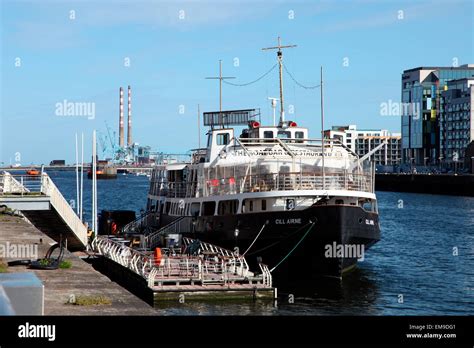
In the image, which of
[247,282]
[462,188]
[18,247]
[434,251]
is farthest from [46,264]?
[462,188]

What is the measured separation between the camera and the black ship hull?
125 ft

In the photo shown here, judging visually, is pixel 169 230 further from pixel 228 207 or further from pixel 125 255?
pixel 125 255

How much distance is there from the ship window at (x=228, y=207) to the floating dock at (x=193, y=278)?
4331 millimetres

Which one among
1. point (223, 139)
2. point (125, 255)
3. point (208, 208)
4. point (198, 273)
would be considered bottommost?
point (198, 273)

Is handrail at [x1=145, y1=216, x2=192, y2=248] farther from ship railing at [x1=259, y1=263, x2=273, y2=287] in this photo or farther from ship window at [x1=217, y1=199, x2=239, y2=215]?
ship railing at [x1=259, y1=263, x2=273, y2=287]

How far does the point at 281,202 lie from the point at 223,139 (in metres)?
7.53

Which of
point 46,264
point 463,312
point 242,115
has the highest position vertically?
point 242,115

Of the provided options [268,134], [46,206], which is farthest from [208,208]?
[46,206]

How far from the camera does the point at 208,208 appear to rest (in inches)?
1757

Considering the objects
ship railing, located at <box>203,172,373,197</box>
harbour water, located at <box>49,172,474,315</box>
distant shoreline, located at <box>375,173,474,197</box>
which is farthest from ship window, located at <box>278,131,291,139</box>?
distant shoreline, located at <box>375,173,474,197</box>

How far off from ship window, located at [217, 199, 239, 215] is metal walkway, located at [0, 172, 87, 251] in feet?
25.9
